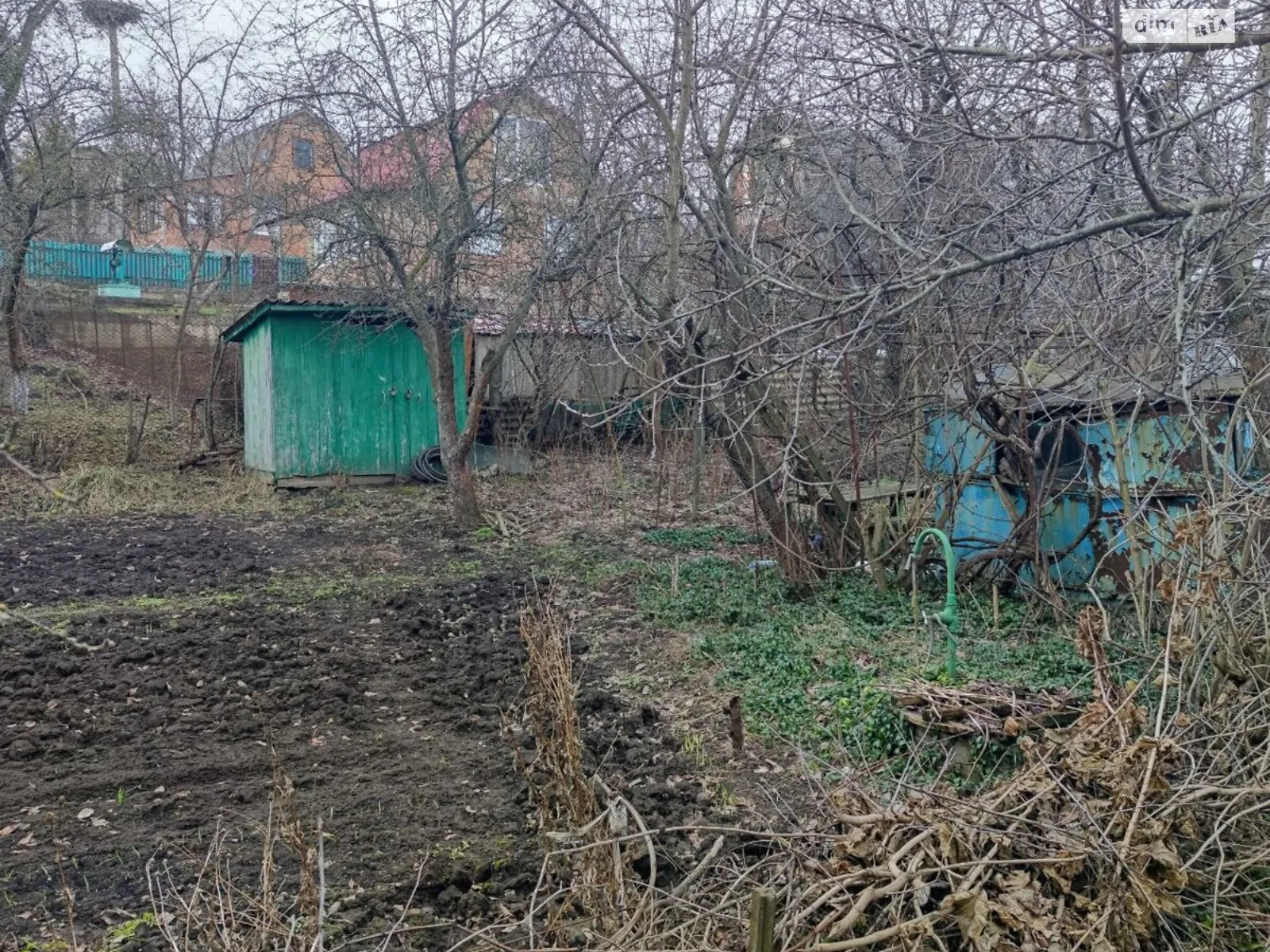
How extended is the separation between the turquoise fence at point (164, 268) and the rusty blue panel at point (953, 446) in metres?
16.9

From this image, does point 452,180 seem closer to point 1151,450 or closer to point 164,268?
point 1151,450

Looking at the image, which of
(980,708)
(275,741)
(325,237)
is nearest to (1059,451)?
(980,708)

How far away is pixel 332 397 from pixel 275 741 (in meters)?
10.4

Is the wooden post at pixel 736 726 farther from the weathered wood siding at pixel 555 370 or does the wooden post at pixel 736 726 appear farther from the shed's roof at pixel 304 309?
the shed's roof at pixel 304 309

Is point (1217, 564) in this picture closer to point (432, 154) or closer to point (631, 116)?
point (631, 116)

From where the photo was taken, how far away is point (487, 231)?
10648 millimetres

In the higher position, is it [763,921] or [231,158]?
[231,158]

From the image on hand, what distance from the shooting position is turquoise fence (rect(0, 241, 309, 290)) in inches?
920

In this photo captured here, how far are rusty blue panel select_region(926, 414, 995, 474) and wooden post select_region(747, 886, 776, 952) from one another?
5.49 metres

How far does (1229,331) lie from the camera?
540 cm

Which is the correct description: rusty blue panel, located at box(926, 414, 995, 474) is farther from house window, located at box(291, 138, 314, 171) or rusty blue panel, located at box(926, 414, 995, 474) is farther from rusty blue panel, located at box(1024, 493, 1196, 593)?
house window, located at box(291, 138, 314, 171)

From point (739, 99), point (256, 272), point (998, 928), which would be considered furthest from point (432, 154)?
point (256, 272)

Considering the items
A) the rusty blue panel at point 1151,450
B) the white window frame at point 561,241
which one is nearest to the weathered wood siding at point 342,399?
the white window frame at point 561,241

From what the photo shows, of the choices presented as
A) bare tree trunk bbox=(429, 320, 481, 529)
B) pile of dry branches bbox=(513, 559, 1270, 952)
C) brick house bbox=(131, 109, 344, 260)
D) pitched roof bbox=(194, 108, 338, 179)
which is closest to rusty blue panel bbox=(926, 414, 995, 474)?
pile of dry branches bbox=(513, 559, 1270, 952)
